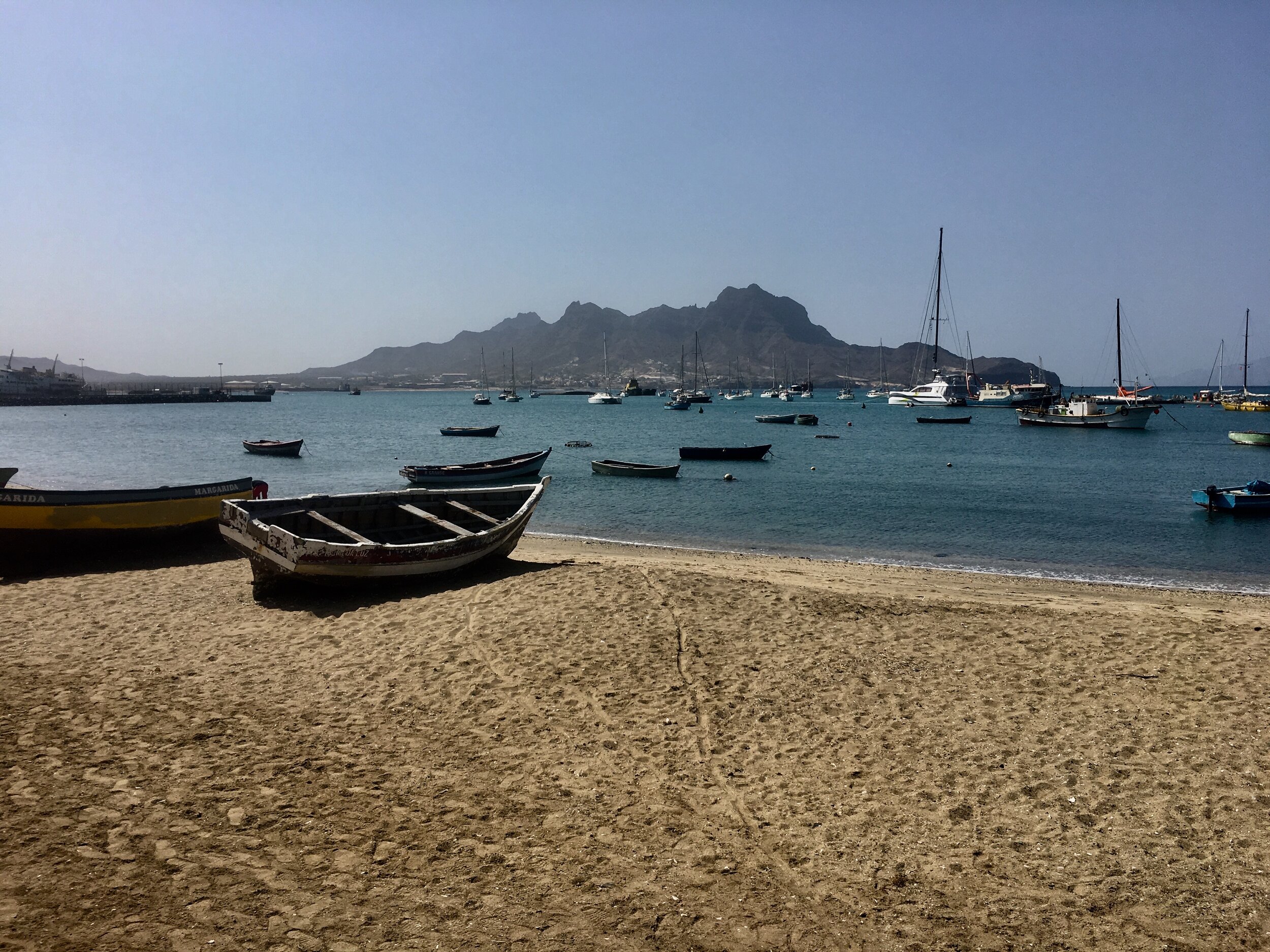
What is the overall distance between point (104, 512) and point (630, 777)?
14.7 metres

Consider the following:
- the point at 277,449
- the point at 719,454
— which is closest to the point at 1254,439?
the point at 719,454

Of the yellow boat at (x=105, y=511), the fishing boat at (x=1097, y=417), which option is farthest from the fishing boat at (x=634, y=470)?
the fishing boat at (x=1097, y=417)

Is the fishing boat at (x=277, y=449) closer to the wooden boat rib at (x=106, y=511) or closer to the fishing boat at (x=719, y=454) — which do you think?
the fishing boat at (x=719, y=454)

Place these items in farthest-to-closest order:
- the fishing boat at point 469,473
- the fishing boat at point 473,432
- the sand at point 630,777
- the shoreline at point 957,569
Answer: the fishing boat at point 473,432, the fishing boat at point 469,473, the shoreline at point 957,569, the sand at point 630,777

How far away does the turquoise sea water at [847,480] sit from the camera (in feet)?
75.3

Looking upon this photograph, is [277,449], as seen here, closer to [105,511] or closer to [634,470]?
[634,470]

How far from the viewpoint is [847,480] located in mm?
39156

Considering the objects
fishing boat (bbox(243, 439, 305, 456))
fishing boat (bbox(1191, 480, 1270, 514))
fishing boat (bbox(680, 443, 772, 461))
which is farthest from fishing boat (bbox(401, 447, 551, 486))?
fishing boat (bbox(1191, 480, 1270, 514))

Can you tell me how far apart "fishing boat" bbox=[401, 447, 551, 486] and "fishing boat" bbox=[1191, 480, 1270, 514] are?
2548cm

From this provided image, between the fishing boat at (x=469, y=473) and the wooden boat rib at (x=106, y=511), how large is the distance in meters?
11.9

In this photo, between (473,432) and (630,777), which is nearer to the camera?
(630,777)

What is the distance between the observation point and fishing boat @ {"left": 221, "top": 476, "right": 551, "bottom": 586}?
12.3 m

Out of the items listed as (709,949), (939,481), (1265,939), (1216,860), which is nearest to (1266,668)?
(1216,860)

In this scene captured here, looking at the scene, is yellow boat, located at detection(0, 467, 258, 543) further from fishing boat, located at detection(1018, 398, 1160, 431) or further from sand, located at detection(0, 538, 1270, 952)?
fishing boat, located at detection(1018, 398, 1160, 431)
